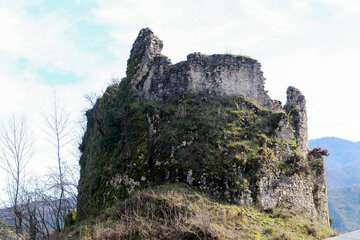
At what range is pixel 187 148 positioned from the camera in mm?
14031

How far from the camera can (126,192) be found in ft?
46.0

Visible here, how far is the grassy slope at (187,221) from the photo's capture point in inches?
394

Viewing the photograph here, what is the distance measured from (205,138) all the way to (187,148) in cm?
101

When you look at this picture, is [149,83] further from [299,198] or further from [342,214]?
[342,214]

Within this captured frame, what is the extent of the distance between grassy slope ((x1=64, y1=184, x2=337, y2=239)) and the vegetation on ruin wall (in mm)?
1117

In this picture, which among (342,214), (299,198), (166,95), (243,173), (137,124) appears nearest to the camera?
(243,173)

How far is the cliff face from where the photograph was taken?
43.8 feet

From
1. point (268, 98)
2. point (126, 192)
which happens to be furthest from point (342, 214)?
point (126, 192)

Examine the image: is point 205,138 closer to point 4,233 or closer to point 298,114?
point 298,114

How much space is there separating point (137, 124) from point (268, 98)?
24.5 ft

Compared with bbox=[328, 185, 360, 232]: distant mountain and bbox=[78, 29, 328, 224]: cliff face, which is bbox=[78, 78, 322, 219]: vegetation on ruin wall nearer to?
bbox=[78, 29, 328, 224]: cliff face

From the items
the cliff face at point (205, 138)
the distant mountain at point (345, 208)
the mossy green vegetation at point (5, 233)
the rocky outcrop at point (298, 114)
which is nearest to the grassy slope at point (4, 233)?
the mossy green vegetation at point (5, 233)

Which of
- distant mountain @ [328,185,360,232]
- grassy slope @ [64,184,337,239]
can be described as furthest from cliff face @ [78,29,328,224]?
distant mountain @ [328,185,360,232]

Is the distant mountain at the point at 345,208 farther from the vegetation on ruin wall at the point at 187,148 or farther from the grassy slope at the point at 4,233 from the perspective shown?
the grassy slope at the point at 4,233
